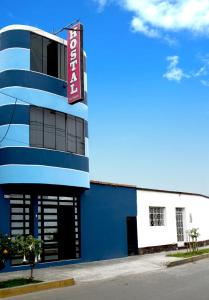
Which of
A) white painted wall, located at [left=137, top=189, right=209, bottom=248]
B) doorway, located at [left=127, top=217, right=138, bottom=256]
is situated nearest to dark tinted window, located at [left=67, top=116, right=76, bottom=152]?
doorway, located at [left=127, top=217, right=138, bottom=256]

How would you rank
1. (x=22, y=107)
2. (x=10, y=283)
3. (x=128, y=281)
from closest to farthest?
1. (x=10, y=283)
2. (x=128, y=281)
3. (x=22, y=107)

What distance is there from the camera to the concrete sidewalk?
15734mm

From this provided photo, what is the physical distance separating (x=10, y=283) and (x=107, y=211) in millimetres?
9288

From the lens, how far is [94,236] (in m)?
21.2

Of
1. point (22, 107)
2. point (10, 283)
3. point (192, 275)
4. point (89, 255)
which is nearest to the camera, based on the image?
point (10, 283)

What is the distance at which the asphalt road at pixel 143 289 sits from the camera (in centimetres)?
1159

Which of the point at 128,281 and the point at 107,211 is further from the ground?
the point at 107,211

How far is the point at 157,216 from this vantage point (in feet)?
87.0

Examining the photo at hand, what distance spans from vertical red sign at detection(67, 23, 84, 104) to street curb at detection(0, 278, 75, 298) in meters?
7.22

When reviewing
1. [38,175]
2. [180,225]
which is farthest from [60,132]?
[180,225]

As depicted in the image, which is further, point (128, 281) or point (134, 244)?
point (134, 244)

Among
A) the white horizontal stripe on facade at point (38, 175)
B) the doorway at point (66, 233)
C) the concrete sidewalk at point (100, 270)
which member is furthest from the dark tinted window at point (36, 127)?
the concrete sidewalk at point (100, 270)

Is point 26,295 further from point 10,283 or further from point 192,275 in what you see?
point 192,275

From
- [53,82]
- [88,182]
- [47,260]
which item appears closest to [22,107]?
[53,82]
